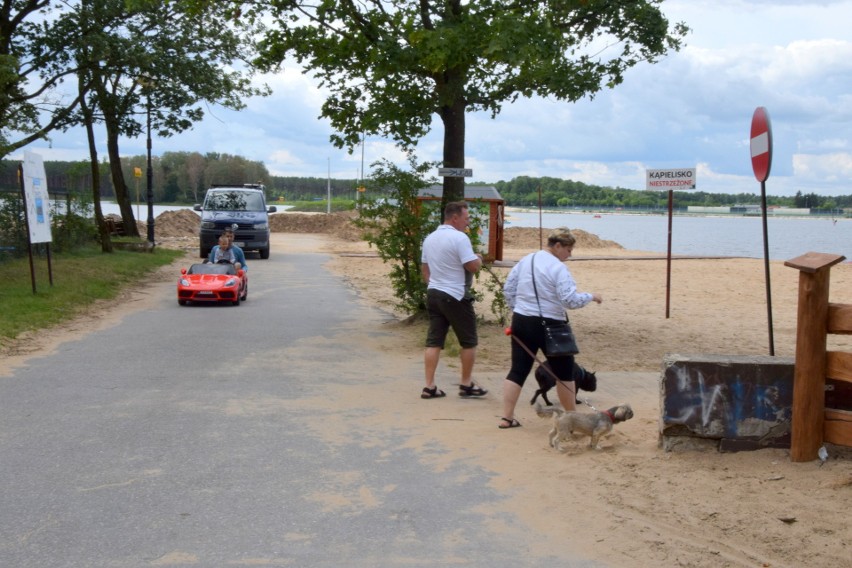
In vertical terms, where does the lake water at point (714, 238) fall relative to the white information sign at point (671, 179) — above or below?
below

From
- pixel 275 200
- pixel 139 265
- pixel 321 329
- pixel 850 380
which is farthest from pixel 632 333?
pixel 275 200

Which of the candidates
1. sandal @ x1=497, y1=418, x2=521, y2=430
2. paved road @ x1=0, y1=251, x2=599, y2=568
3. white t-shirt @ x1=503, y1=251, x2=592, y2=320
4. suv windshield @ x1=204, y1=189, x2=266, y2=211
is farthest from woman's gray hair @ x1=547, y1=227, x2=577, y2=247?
suv windshield @ x1=204, y1=189, x2=266, y2=211

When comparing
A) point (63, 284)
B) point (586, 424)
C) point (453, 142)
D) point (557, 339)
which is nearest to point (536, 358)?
point (557, 339)

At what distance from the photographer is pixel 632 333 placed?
1412 centimetres

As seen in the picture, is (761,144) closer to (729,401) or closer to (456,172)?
(729,401)

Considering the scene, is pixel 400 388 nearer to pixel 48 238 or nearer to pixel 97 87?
pixel 48 238

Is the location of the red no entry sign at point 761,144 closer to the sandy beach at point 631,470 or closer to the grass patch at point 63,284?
the sandy beach at point 631,470

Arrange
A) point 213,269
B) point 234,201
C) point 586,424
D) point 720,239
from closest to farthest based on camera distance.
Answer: point 586,424
point 213,269
point 234,201
point 720,239

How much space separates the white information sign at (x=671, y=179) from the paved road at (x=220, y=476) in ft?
22.0

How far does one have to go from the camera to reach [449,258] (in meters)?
8.62

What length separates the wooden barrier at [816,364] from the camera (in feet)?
19.8

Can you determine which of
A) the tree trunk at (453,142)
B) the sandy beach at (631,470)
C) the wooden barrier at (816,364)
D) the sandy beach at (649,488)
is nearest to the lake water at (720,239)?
the tree trunk at (453,142)

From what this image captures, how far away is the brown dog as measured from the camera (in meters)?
6.83

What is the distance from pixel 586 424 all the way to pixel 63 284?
→ 1358 cm
